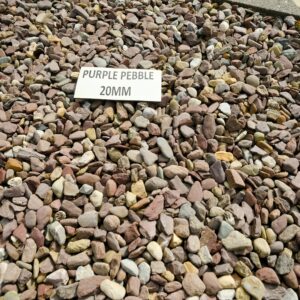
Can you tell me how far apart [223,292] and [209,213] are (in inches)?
11.9

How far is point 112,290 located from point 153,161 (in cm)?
57

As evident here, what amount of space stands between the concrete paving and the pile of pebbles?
0.11 m

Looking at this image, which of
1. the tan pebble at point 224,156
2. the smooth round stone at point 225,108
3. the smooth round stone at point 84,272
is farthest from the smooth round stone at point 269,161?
the smooth round stone at point 84,272

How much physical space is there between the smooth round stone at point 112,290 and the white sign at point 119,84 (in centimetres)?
89

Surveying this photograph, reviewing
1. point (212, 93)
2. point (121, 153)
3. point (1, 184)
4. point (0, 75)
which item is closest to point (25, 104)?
point (0, 75)

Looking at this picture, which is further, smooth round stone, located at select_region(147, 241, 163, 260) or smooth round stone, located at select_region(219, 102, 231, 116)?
smooth round stone, located at select_region(219, 102, 231, 116)

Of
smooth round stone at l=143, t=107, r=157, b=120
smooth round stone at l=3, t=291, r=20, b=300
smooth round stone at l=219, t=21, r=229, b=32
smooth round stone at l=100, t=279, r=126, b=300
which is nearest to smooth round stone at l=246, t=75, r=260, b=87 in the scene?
smooth round stone at l=219, t=21, r=229, b=32

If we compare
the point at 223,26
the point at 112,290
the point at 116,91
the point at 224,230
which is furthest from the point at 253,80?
the point at 112,290

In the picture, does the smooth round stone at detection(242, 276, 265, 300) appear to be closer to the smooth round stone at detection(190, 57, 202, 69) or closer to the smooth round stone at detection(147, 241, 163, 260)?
the smooth round stone at detection(147, 241, 163, 260)

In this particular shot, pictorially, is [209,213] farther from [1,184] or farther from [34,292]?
[1,184]

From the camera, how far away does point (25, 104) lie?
6.13ft

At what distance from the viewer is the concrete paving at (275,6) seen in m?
2.37

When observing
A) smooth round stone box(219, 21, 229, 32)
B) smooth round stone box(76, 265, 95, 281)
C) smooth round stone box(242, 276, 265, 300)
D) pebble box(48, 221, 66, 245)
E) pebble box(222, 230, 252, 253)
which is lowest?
smooth round stone box(76, 265, 95, 281)

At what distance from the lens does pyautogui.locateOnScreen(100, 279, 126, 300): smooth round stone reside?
4.25 ft
